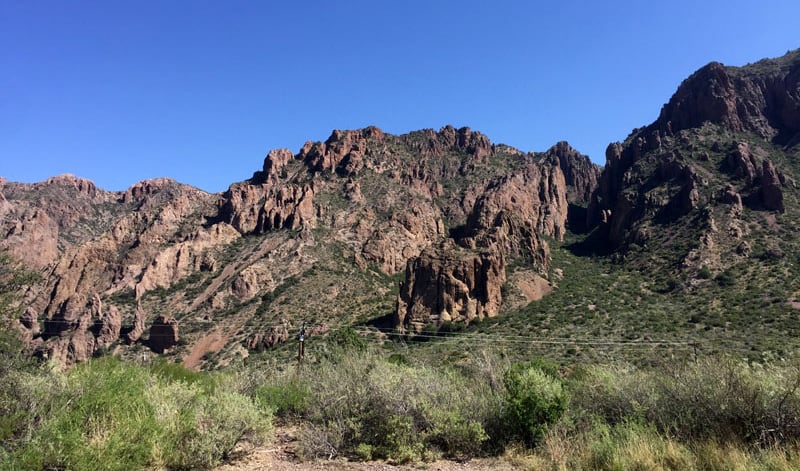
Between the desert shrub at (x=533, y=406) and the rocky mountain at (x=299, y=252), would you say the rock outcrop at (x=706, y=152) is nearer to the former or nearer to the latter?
the rocky mountain at (x=299, y=252)

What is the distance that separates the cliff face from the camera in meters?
65.4

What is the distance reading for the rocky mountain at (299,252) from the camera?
212 feet

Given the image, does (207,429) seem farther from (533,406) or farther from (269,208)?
(269,208)

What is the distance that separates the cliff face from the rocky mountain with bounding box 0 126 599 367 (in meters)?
19.4

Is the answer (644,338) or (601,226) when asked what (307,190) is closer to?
(601,226)

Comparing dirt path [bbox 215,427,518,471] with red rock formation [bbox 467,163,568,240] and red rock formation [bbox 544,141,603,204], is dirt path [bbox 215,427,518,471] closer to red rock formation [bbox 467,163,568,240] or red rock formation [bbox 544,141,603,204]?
red rock formation [bbox 467,163,568,240]

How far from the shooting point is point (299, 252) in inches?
3327

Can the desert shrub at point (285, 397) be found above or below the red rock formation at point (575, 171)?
below

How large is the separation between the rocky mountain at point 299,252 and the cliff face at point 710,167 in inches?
764

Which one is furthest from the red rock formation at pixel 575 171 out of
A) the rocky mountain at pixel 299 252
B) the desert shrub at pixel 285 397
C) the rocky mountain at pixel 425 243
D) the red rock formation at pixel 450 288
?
the desert shrub at pixel 285 397

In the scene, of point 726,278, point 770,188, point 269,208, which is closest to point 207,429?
point 726,278

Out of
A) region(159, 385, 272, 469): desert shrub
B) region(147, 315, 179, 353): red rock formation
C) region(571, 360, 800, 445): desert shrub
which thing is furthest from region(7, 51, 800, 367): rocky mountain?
region(159, 385, 272, 469): desert shrub

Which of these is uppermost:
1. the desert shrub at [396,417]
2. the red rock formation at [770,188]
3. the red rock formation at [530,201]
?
the red rock formation at [530,201]

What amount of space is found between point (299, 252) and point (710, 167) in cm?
8137
